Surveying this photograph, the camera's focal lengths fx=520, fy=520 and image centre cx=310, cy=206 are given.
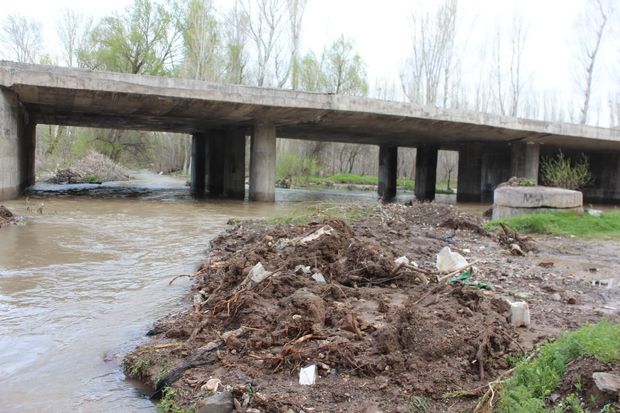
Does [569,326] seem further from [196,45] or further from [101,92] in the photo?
[196,45]

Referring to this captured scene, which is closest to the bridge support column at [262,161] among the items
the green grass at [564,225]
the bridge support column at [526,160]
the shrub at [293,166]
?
the green grass at [564,225]

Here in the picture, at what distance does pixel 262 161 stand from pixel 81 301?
14.8 metres

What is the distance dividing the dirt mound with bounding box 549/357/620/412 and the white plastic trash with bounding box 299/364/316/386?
1348 millimetres

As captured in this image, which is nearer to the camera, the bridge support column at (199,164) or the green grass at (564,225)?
the green grass at (564,225)

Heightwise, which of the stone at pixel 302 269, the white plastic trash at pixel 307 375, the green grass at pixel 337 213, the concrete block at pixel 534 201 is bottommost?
the white plastic trash at pixel 307 375

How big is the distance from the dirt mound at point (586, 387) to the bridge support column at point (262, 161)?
57.3ft

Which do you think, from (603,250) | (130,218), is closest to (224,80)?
(130,218)

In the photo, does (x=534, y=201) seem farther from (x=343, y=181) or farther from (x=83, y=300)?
(x=343, y=181)

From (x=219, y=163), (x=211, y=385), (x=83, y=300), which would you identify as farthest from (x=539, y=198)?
(x=219, y=163)

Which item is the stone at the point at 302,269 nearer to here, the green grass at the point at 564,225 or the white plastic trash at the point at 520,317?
the white plastic trash at the point at 520,317

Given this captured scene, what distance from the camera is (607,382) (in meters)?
2.52

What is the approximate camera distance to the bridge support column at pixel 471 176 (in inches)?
1105

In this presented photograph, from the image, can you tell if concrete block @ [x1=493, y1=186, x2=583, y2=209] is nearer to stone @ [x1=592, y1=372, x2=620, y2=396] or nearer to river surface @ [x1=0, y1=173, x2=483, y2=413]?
river surface @ [x1=0, y1=173, x2=483, y2=413]

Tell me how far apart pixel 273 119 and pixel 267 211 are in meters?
4.62
